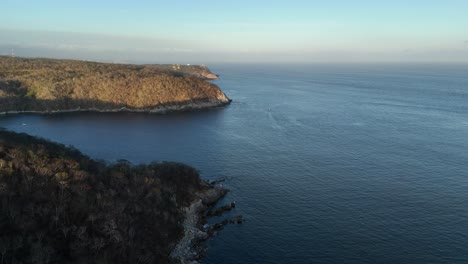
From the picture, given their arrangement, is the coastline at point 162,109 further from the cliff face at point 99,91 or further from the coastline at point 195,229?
the coastline at point 195,229

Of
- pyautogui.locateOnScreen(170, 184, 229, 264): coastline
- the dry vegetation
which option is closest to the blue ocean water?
pyautogui.locateOnScreen(170, 184, 229, 264): coastline

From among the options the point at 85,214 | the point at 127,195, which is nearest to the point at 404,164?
the point at 127,195

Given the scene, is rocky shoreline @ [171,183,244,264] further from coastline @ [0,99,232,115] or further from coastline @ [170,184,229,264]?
coastline @ [0,99,232,115]

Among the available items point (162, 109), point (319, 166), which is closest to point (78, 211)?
point (319, 166)

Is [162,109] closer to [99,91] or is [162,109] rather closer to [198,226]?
[99,91]

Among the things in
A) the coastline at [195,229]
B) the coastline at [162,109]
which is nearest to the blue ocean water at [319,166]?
the coastline at [195,229]

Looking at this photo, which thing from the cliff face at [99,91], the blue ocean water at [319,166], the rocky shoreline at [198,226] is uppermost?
the cliff face at [99,91]
